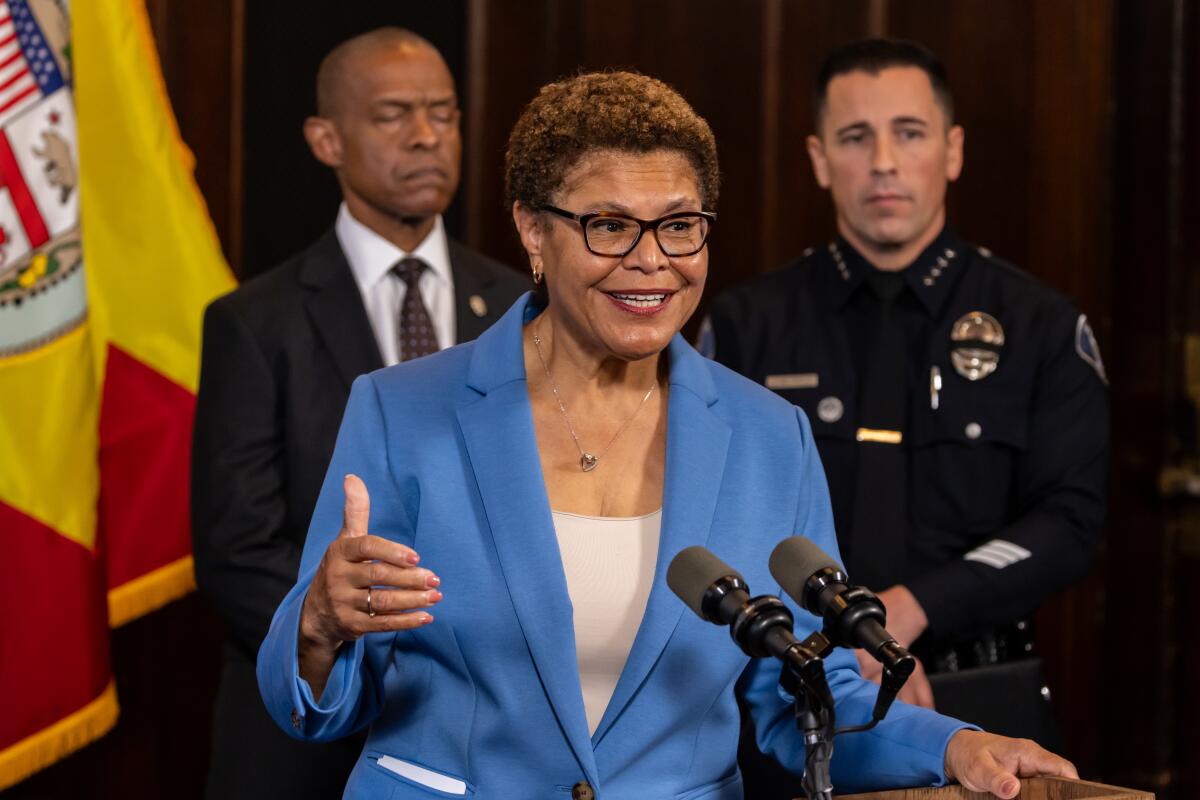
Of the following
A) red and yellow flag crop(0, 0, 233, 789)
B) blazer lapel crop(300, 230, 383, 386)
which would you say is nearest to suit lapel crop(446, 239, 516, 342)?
blazer lapel crop(300, 230, 383, 386)

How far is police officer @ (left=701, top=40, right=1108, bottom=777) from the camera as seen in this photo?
2795 mm

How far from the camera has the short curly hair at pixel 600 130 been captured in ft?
6.26

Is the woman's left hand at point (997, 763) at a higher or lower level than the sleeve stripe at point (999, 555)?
higher

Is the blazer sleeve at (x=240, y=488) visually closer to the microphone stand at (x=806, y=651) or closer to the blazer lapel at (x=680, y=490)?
the blazer lapel at (x=680, y=490)

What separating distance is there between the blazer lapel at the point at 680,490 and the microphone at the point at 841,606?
0.26m

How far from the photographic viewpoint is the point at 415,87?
3.17 meters

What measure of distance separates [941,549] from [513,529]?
124 centimetres

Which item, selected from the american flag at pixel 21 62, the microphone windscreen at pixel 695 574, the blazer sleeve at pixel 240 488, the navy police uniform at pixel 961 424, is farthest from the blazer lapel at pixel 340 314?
the microphone windscreen at pixel 695 574

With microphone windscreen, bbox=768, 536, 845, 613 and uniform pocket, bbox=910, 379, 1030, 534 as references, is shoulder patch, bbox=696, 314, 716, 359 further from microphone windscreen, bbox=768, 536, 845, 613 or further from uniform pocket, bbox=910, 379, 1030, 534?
microphone windscreen, bbox=768, 536, 845, 613

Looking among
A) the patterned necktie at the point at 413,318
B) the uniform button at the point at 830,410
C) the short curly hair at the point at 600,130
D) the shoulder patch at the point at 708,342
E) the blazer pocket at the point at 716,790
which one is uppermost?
the short curly hair at the point at 600,130

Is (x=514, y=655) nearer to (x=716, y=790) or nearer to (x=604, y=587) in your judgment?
(x=604, y=587)

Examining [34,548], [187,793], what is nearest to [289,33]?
[34,548]

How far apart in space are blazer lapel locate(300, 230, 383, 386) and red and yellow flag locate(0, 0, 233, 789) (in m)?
0.42

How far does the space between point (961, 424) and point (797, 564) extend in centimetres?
141
